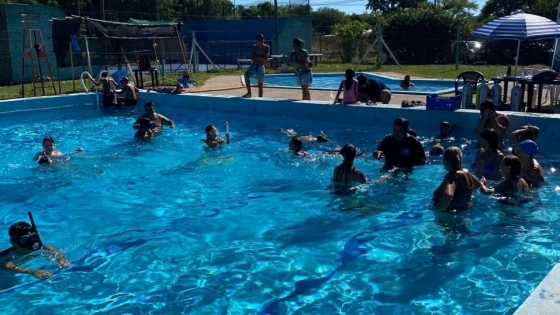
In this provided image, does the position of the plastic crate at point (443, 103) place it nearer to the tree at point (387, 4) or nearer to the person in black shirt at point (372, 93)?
the person in black shirt at point (372, 93)

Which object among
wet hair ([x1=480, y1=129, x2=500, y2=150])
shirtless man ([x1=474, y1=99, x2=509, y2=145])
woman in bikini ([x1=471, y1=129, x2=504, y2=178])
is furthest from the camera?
shirtless man ([x1=474, y1=99, x2=509, y2=145])

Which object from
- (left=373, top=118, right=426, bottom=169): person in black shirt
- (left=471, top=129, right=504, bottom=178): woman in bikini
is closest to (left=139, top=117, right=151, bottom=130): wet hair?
(left=373, top=118, right=426, bottom=169): person in black shirt

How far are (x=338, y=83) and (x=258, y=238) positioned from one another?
1564cm

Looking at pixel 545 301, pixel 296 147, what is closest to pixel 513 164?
pixel 545 301

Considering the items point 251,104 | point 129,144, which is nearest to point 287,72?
point 251,104

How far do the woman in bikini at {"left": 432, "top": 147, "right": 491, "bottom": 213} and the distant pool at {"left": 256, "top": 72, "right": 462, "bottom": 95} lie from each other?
382 inches

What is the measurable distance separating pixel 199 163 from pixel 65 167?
7.50 feet

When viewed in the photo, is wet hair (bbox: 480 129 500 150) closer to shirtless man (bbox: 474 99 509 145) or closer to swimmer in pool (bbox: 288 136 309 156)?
shirtless man (bbox: 474 99 509 145)

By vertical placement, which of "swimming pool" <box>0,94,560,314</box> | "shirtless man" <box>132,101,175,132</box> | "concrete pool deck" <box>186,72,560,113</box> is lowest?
"swimming pool" <box>0,94,560,314</box>

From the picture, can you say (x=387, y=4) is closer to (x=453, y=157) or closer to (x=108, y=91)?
(x=108, y=91)

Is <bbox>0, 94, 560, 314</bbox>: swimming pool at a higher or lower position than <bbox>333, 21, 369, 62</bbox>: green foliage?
lower

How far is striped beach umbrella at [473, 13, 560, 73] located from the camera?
10750mm

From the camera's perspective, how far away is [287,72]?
80.3ft

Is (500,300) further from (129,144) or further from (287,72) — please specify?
(287,72)
